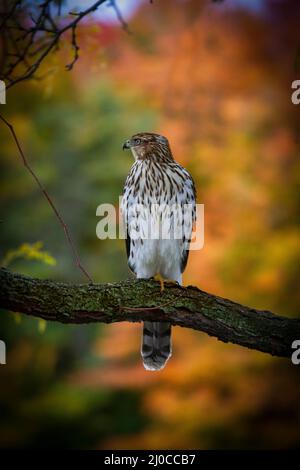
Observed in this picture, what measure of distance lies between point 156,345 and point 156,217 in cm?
80

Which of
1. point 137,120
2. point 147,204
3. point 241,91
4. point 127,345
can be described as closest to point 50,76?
point 147,204

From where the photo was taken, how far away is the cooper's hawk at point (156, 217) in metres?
3.57

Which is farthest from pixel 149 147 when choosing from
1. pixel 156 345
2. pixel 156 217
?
pixel 156 345

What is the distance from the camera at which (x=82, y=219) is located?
9000 mm

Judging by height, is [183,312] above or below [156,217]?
below

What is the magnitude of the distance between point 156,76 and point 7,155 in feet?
8.48

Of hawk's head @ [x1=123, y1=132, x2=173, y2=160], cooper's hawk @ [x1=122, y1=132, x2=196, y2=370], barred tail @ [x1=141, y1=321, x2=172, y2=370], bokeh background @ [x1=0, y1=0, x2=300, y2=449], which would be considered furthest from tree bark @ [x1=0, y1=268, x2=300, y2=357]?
bokeh background @ [x1=0, y1=0, x2=300, y2=449]

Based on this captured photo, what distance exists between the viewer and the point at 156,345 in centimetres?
382

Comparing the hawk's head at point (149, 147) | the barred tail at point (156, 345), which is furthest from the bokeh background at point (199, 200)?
the hawk's head at point (149, 147)

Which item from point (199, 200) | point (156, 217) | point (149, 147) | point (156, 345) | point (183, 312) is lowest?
point (183, 312)

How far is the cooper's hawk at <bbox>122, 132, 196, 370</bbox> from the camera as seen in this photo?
11.7 ft

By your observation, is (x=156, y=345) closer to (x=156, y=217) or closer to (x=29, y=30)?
(x=156, y=217)

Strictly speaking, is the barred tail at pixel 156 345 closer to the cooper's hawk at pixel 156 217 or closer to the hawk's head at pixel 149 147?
the cooper's hawk at pixel 156 217

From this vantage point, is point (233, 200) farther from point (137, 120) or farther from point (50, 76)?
point (50, 76)
